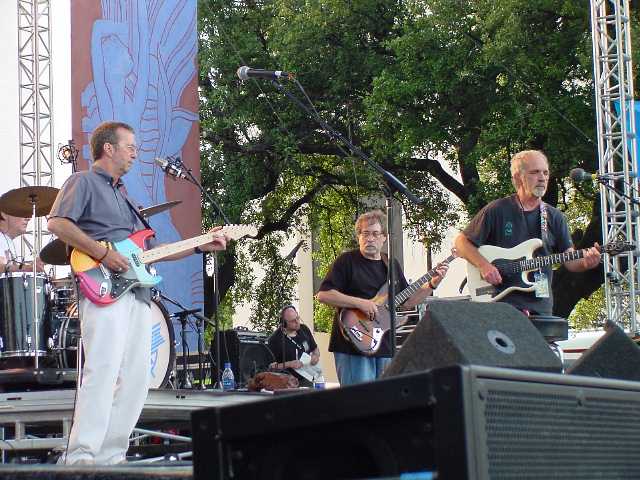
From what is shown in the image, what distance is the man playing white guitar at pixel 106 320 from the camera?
5.13m

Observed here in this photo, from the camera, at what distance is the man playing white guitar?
16.8 ft

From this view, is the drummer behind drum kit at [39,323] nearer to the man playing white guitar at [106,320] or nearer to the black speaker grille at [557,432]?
the man playing white guitar at [106,320]

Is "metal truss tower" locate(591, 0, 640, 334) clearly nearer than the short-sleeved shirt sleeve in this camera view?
No

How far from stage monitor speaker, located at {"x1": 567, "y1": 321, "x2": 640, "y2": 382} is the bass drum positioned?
19.7 feet

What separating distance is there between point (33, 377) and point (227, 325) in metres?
20.4

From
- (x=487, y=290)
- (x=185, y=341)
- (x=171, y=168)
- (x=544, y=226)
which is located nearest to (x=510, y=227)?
(x=544, y=226)

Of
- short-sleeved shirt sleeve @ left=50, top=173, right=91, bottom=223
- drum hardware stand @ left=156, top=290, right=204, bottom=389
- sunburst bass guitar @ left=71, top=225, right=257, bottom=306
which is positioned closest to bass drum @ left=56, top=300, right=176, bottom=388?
drum hardware stand @ left=156, top=290, right=204, bottom=389

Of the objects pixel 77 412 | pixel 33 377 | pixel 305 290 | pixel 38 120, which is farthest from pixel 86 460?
pixel 305 290

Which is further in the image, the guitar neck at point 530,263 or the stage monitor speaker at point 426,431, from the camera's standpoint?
the guitar neck at point 530,263

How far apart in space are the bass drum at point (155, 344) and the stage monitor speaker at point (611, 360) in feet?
19.7

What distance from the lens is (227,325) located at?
91.6 ft

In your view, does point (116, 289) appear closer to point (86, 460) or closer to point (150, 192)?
point (86, 460)

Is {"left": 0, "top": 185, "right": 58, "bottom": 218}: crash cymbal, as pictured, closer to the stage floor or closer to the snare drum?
the snare drum

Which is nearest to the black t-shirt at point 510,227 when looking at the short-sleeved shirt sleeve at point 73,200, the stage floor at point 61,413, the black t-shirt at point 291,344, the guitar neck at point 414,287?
the guitar neck at point 414,287
